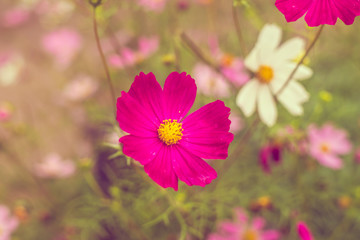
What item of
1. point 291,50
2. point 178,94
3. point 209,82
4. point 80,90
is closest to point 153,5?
point 209,82

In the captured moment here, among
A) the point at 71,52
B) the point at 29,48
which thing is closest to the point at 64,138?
the point at 71,52

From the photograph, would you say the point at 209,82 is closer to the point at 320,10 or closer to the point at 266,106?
→ the point at 266,106

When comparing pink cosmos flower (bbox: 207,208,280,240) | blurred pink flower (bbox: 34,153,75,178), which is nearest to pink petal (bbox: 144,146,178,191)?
pink cosmos flower (bbox: 207,208,280,240)

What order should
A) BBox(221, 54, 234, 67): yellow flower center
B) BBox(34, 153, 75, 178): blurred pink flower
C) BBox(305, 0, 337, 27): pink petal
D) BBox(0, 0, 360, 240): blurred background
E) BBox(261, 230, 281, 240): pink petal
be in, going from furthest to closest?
BBox(34, 153, 75, 178): blurred pink flower → BBox(221, 54, 234, 67): yellow flower center → BBox(261, 230, 281, 240): pink petal → BBox(0, 0, 360, 240): blurred background → BBox(305, 0, 337, 27): pink petal

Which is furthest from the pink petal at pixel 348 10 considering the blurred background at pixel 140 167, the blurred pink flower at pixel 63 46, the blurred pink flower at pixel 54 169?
the blurred pink flower at pixel 63 46

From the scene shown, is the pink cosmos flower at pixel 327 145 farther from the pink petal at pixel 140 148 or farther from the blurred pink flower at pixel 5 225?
the blurred pink flower at pixel 5 225

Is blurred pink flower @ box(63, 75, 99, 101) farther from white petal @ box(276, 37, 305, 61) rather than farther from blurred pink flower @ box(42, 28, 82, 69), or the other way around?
white petal @ box(276, 37, 305, 61)

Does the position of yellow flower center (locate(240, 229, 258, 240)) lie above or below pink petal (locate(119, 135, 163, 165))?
below
